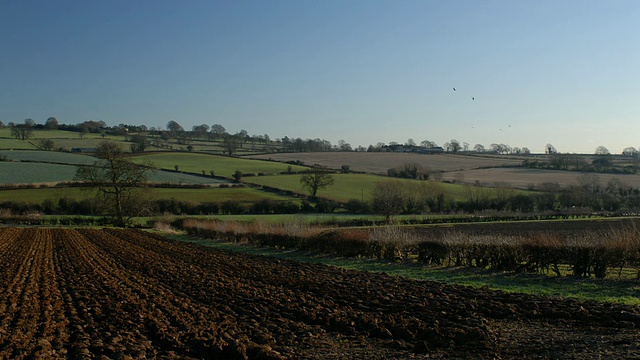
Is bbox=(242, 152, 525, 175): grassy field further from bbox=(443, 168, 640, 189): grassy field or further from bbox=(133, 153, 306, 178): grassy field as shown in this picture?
bbox=(133, 153, 306, 178): grassy field

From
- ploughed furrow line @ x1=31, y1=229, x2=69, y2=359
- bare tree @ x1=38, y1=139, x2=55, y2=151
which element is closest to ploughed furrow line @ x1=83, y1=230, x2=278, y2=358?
ploughed furrow line @ x1=31, y1=229, x2=69, y2=359

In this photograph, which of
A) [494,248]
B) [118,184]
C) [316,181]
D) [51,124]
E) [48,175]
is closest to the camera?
[494,248]

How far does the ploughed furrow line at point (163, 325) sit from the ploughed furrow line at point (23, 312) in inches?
58.3

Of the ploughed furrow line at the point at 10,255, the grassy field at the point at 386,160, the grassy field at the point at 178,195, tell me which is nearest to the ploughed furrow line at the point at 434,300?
the ploughed furrow line at the point at 10,255

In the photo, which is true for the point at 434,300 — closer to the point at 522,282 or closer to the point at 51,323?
the point at 522,282

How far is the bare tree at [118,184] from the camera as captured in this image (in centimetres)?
6219

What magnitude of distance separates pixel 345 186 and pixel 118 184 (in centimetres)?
3901

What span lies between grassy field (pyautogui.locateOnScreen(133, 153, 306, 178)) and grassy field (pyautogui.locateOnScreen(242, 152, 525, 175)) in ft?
30.4

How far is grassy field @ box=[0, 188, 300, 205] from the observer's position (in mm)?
70688

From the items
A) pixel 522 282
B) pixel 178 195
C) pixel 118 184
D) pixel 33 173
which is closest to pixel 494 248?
pixel 522 282

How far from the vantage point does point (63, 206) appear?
7000cm

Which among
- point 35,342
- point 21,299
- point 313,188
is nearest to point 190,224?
point 313,188

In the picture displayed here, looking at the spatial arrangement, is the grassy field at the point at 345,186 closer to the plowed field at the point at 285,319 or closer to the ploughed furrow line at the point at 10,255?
the ploughed furrow line at the point at 10,255

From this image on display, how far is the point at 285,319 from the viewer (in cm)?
1478
